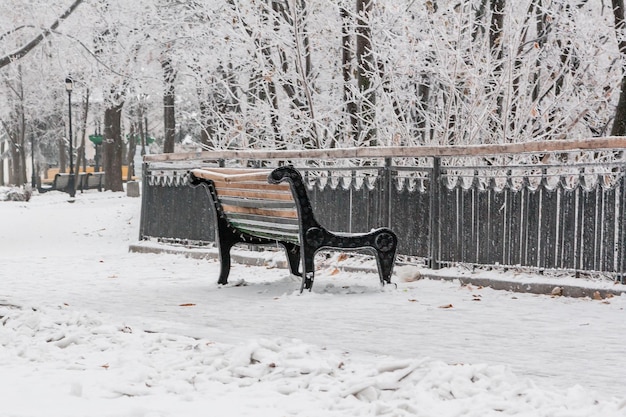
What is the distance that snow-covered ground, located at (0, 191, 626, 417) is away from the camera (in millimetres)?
4734

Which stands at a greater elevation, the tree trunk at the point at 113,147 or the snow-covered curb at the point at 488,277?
the tree trunk at the point at 113,147

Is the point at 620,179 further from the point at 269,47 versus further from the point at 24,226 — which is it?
the point at 24,226

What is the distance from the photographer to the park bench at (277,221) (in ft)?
28.3

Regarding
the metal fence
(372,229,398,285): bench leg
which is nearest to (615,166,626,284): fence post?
the metal fence

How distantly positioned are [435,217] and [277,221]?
185 centimetres

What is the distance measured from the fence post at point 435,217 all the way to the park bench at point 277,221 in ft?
3.54

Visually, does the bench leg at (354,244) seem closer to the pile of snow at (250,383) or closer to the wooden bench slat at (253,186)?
the wooden bench slat at (253,186)

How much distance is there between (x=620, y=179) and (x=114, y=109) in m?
32.3

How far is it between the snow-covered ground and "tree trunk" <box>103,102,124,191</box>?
2795 centimetres

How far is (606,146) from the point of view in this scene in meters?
8.34

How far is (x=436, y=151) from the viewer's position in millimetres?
9938

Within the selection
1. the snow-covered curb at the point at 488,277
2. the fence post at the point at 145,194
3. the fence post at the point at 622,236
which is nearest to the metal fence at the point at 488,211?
the fence post at the point at 622,236

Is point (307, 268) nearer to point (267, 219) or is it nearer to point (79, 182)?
point (267, 219)

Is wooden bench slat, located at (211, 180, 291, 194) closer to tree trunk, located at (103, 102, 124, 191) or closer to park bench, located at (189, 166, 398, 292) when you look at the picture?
park bench, located at (189, 166, 398, 292)
